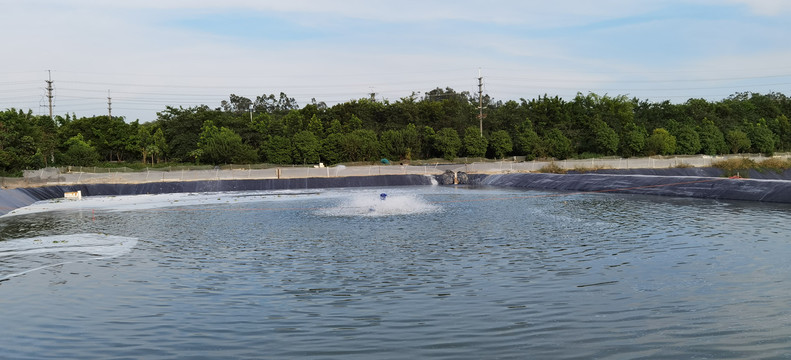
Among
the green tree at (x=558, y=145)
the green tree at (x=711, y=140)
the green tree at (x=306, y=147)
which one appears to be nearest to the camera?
the green tree at (x=306, y=147)

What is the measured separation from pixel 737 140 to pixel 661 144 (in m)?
18.0

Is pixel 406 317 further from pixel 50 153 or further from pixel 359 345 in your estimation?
pixel 50 153

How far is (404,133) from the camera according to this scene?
8850 centimetres

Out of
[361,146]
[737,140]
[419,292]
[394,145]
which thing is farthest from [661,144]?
[419,292]

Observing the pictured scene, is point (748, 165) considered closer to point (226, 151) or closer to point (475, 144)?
point (475, 144)

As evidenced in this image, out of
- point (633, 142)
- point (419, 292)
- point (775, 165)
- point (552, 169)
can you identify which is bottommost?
point (419, 292)

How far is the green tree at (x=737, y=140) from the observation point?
101 meters

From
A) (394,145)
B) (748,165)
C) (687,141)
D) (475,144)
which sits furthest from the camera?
(687,141)

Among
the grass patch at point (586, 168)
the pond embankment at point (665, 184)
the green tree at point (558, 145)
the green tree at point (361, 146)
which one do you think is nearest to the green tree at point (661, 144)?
the green tree at point (558, 145)

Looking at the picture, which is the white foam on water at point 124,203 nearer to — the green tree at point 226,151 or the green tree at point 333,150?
the green tree at point 226,151

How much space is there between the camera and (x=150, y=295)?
1409 centimetres

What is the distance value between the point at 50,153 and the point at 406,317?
8120cm

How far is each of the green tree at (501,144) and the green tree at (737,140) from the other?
4094cm

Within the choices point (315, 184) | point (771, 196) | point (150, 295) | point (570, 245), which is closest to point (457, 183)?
point (315, 184)
